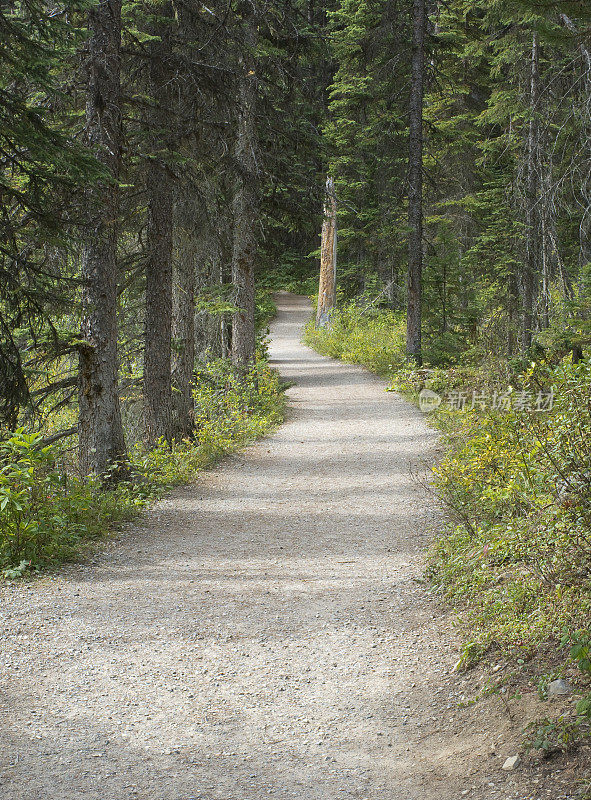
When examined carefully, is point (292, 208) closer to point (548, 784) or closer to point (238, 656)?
point (238, 656)

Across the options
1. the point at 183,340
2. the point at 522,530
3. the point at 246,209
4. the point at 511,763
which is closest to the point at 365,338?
the point at 246,209

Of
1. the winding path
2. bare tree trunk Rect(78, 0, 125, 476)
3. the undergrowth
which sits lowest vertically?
the winding path

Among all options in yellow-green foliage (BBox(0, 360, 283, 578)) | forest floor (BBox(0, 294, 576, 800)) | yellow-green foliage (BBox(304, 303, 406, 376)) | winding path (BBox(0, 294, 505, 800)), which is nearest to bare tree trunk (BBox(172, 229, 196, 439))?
yellow-green foliage (BBox(0, 360, 283, 578))

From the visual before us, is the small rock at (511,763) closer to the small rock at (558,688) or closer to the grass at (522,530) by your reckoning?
the small rock at (558,688)

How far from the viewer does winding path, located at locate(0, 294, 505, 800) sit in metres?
3.60

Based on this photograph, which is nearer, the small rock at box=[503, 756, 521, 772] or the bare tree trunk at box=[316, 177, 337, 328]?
the small rock at box=[503, 756, 521, 772]

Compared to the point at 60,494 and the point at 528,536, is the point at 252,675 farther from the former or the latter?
the point at 60,494

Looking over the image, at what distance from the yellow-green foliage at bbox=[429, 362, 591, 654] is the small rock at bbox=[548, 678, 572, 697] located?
38 centimetres

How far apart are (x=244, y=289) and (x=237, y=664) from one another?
1071 cm

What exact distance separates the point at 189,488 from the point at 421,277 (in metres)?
10.6

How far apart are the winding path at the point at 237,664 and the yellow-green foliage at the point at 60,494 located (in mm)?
305

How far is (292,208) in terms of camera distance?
52.6 ft

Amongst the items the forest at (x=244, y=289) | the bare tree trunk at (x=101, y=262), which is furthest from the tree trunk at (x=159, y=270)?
the bare tree trunk at (x=101, y=262)

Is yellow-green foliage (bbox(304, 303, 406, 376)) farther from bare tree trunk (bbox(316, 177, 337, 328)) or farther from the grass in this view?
the grass
